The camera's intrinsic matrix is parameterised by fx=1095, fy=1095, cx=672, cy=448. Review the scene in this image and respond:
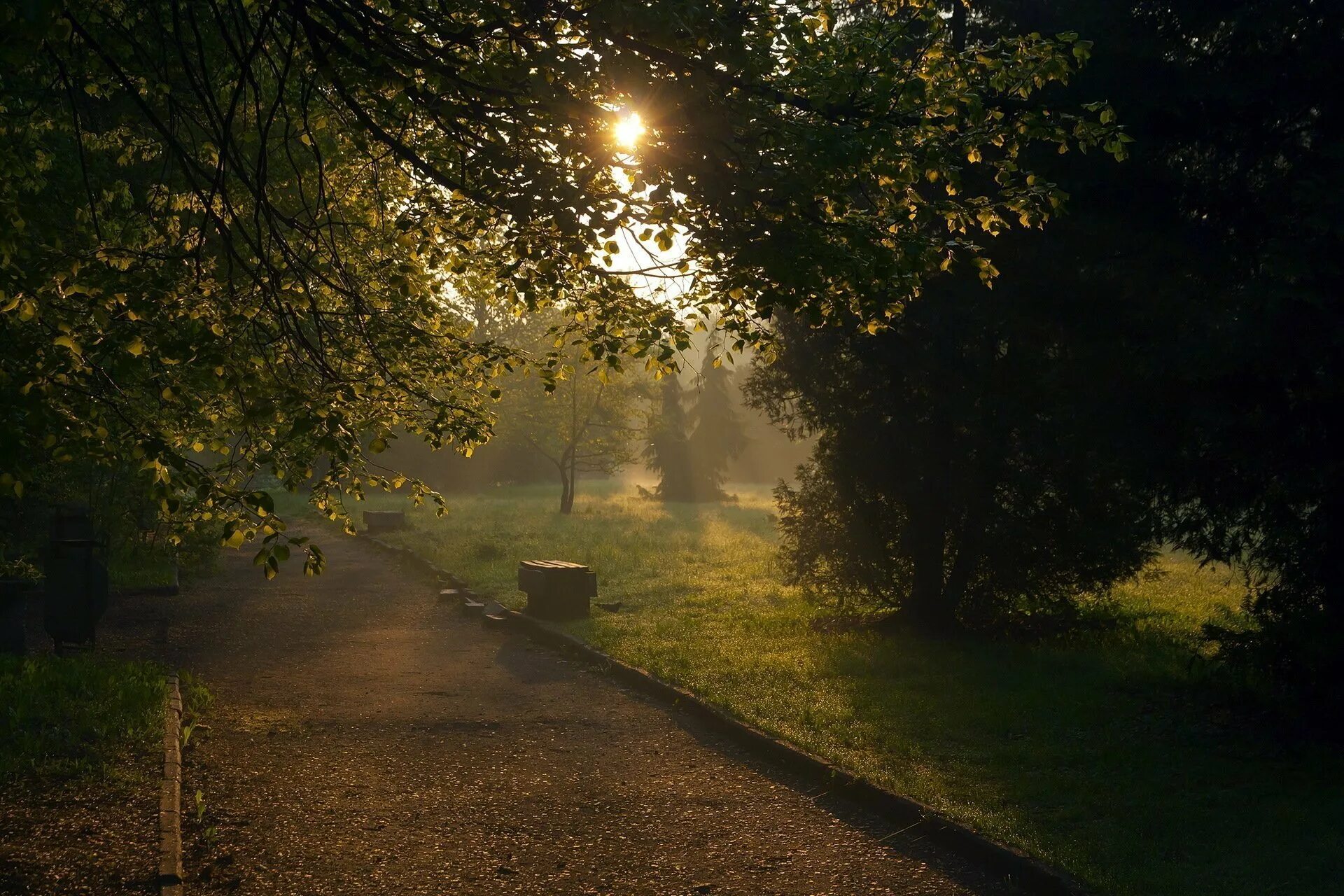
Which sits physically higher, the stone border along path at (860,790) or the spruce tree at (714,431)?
the spruce tree at (714,431)

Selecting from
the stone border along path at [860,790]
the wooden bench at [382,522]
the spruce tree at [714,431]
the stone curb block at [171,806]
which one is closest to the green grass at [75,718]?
the stone curb block at [171,806]

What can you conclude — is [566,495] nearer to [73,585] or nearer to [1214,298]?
[73,585]

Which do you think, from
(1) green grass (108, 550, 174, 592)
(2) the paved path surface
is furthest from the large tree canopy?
(1) green grass (108, 550, 174, 592)

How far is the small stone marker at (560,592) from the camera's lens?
1562cm

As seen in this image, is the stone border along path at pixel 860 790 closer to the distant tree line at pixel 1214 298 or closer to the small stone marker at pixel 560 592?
the small stone marker at pixel 560 592

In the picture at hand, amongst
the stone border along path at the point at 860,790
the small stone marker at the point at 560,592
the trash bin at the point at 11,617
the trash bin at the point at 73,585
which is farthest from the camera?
the small stone marker at the point at 560,592

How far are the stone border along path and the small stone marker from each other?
1470 mm

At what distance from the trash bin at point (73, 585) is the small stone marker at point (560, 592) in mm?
5712

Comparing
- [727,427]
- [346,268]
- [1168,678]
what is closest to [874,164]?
[346,268]

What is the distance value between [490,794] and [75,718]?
12.3 ft

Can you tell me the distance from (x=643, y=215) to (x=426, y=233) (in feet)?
8.33

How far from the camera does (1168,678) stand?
10.8 m

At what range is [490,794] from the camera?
305 inches

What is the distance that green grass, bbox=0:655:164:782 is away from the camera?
305 inches
